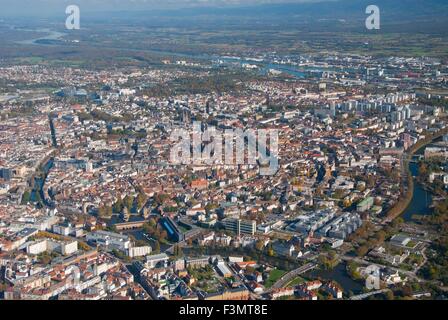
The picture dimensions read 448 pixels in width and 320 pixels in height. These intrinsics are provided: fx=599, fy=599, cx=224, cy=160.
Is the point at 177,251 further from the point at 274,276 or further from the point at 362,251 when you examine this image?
the point at 362,251

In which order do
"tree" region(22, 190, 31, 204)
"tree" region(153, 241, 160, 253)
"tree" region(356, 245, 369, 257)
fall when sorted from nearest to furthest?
"tree" region(356, 245, 369, 257)
"tree" region(153, 241, 160, 253)
"tree" region(22, 190, 31, 204)

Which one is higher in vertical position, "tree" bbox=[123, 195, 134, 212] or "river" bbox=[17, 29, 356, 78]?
"river" bbox=[17, 29, 356, 78]

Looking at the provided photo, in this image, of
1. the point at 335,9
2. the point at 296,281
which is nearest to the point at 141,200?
the point at 296,281

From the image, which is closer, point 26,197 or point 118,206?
point 118,206

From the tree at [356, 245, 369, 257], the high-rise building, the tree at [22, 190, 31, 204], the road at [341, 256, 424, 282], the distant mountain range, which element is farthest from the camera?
the distant mountain range

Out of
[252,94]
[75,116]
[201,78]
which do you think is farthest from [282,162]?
[201,78]

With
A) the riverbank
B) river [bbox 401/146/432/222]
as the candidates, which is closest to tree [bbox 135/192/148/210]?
the riverbank

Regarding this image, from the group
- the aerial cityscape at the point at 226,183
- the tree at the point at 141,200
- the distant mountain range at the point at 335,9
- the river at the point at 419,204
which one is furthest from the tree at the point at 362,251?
the distant mountain range at the point at 335,9

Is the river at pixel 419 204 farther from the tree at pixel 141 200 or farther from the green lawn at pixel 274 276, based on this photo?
the tree at pixel 141 200

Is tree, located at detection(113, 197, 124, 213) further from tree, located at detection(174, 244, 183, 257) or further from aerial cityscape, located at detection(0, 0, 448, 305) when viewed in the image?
tree, located at detection(174, 244, 183, 257)

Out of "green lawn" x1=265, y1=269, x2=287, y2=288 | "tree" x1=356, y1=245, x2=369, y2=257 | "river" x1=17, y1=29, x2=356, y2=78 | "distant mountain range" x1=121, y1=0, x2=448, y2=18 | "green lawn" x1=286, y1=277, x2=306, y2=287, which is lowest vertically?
"green lawn" x1=286, y1=277, x2=306, y2=287
